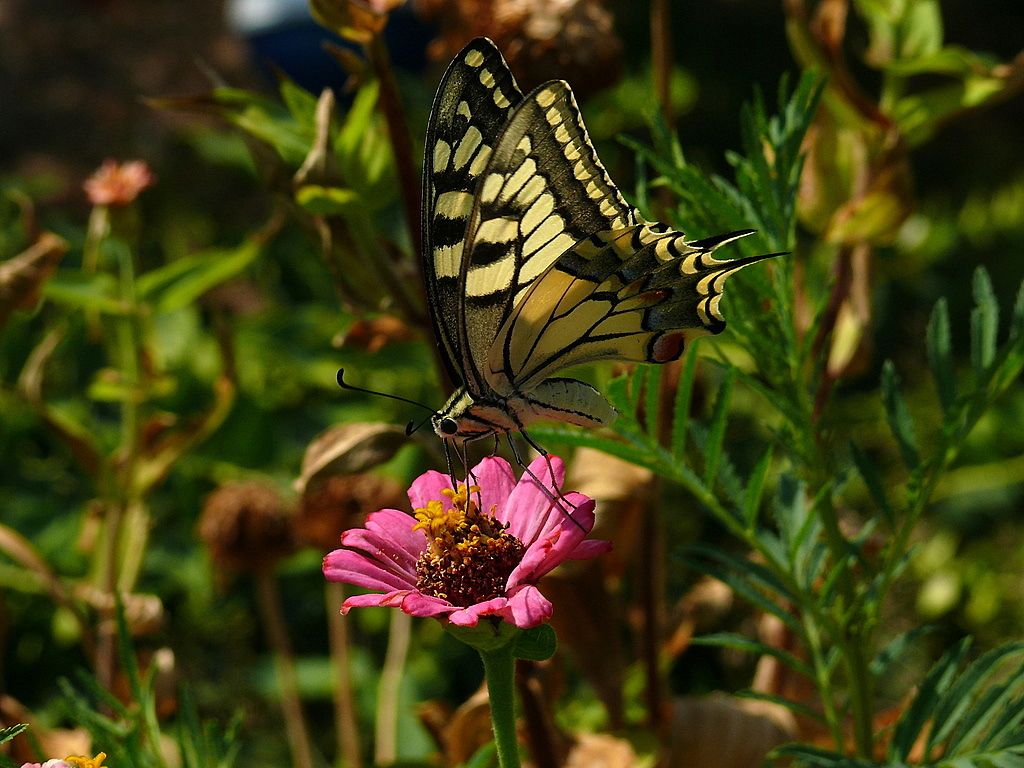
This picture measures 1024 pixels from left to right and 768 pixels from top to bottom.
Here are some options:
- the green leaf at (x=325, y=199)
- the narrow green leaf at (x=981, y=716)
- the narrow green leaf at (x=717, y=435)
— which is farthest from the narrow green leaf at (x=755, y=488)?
the green leaf at (x=325, y=199)

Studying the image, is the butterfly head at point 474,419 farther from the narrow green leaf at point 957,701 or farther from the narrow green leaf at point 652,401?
the narrow green leaf at point 957,701

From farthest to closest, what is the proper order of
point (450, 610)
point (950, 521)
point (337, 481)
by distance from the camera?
point (950, 521), point (337, 481), point (450, 610)

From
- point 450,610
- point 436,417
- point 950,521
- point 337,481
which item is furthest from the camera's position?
point 950,521

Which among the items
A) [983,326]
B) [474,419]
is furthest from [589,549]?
[983,326]

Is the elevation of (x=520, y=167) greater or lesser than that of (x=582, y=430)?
greater

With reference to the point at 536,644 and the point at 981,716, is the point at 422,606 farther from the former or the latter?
the point at 981,716

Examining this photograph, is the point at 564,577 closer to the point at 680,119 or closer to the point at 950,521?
the point at 950,521

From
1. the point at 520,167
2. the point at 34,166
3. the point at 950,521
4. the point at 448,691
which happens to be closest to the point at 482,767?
the point at 520,167
